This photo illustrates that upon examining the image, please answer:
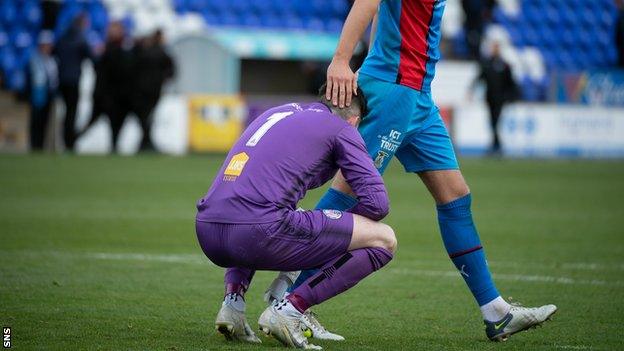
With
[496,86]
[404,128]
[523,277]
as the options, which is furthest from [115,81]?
[404,128]

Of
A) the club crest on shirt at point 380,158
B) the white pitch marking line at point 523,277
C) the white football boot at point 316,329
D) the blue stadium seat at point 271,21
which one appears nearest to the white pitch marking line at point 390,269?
the white pitch marking line at point 523,277

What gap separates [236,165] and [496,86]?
60.8 feet

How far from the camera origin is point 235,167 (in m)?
5.18

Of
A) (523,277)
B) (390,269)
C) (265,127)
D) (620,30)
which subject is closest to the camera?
(265,127)

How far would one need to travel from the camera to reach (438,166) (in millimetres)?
5871

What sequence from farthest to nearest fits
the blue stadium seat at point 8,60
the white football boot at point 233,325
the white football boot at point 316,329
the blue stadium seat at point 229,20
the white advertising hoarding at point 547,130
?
the blue stadium seat at point 229,20 → the white advertising hoarding at point 547,130 → the blue stadium seat at point 8,60 → the white football boot at point 316,329 → the white football boot at point 233,325

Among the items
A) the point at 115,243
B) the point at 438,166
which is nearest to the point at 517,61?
the point at 115,243

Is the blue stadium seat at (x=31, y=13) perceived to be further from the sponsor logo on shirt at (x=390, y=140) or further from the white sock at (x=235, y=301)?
the white sock at (x=235, y=301)

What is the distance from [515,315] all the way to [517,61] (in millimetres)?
23776

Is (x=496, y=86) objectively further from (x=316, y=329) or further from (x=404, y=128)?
(x=316, y=329)

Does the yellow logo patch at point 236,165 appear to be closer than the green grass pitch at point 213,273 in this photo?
Yes

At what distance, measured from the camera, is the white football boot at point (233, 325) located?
5.39m

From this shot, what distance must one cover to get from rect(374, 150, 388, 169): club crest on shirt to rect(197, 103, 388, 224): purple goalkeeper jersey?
1.61ft

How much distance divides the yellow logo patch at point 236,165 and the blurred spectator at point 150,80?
1624 centimetres
